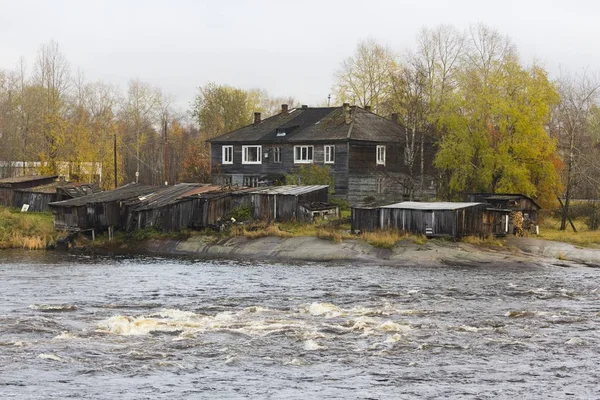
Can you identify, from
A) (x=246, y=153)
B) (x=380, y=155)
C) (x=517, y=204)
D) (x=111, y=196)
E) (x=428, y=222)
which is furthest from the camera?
(x=246, y=153)

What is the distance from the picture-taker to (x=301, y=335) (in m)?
29.2

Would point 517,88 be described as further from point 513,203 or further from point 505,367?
point 505,367

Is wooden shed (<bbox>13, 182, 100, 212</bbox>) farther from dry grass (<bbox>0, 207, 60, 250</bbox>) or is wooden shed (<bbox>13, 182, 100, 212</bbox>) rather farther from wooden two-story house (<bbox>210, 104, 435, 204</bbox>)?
wooden two-story house (<bbox>210, 104, 435, 204</bbox>)

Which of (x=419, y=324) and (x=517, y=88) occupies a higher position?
(x=517, y=88)

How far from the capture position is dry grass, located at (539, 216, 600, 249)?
5453 centimetres

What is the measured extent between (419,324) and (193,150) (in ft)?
212

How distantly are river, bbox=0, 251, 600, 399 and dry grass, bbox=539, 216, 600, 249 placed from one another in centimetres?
948

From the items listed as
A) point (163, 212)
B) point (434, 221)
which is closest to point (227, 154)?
point (163, 212)

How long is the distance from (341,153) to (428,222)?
1819cm

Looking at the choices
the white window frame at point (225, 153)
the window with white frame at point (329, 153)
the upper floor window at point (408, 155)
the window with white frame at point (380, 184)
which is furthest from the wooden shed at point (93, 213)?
the upper floor window at point (408, 155)

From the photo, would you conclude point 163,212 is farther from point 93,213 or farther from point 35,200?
point 35,200

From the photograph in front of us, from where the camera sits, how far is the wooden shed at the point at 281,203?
197 ft

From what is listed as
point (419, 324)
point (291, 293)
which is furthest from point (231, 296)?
point (419, 324)

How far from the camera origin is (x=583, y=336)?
29.2 metres
